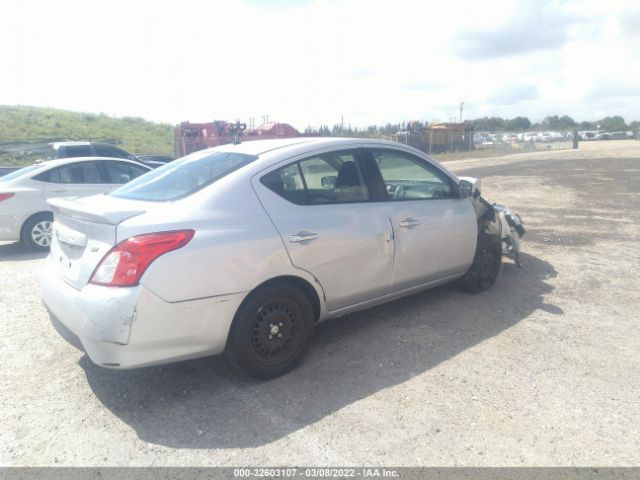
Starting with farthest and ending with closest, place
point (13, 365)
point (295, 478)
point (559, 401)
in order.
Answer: point (13, 365) → point (559, 401) → point (295, 478)

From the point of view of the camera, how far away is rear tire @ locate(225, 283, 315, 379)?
3.20m

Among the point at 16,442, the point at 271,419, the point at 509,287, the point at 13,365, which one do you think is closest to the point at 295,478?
the point at 271,419

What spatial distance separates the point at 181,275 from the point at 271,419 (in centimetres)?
105

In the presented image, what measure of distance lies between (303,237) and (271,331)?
2.29 feet

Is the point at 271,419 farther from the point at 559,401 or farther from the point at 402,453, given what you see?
the point at 559,401

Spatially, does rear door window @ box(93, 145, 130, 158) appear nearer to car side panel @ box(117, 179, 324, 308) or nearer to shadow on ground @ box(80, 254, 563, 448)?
shadow on ground @ box(80, 254, 563, 448)

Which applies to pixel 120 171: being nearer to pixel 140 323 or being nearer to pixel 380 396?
pixel 140 323

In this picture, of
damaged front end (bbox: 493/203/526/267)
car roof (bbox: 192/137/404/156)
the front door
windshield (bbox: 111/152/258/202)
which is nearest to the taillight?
windshield (bbox: 111/152/258/202)

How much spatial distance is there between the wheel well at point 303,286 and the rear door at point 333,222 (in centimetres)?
9

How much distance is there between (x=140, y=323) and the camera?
281 centimetres

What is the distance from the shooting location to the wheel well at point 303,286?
3.29 m

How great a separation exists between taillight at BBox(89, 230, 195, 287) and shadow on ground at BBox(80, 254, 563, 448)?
91 centimetres

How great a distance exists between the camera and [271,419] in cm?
299

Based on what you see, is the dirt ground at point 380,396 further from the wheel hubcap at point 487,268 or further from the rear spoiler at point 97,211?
the rear spoiler at point 97,211
